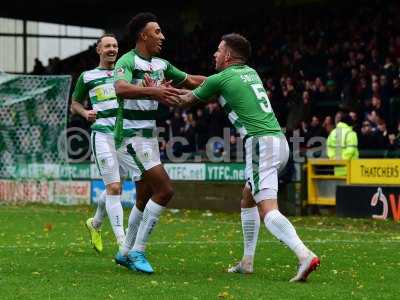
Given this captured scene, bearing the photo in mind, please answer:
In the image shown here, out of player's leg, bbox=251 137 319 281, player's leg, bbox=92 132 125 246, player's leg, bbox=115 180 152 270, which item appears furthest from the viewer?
player's leg, bbox=92 132 125 246

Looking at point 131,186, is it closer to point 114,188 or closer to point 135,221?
point 114,188

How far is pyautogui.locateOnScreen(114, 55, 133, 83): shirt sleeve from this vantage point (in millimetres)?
9805

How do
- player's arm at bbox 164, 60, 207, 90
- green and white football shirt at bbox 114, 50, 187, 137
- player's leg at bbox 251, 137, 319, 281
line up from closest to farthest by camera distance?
player's leg at bbox 251, 137, 319, 281 < green and white football shirt at bbox 114, 50, 187, 137 < player's arm at bbox 164, 60, 207, 90

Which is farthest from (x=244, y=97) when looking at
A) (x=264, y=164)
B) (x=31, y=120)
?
(x=31, y=120)

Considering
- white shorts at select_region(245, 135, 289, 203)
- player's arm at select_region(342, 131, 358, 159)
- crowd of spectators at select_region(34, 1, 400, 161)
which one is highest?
crowd of spectators at select_region(34, 1, 400, 161)

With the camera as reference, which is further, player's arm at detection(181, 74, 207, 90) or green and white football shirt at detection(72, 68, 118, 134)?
green and white football shirt at detection(72, 68, 118, 134)

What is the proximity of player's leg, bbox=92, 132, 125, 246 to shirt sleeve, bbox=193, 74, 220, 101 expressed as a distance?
2754 mm

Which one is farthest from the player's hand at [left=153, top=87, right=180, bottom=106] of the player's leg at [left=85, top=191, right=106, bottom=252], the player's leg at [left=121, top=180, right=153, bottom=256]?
the player's leg at [left=85, top=191, right=106, bottom=252]

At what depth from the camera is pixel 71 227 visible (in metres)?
16.8

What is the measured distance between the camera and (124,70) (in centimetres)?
989

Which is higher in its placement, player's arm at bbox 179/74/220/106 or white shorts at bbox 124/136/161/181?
player's arm at bbox 179/74/220/106

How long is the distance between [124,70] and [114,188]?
2763 millimetres

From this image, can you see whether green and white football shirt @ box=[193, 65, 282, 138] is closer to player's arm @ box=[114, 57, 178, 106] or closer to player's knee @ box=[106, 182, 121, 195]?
player's arm @ box=[114, 57, 178, 106]

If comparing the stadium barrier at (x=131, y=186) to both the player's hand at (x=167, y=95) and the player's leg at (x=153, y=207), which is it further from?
the player's hand at (x=167, y=95)
